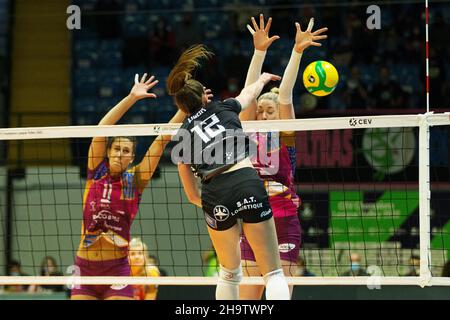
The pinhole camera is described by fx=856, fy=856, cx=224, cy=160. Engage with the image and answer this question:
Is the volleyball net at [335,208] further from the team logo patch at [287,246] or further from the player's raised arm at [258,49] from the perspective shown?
the player's raised arm at [258,49]

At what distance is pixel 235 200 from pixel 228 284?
0.74 metres

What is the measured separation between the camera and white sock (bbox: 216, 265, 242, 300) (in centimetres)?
661

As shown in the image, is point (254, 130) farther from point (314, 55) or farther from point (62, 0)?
point (62, 0)

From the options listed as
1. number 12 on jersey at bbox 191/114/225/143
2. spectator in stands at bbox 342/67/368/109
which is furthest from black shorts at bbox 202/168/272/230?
spectator in stands at bbox 342/67/368/109

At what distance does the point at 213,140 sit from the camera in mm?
6402

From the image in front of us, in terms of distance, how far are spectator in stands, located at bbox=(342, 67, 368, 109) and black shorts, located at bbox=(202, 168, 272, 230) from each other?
10090mm

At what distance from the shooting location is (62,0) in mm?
18516

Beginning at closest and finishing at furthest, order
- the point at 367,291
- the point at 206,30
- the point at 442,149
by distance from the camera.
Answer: the point at 367,291 < the point at 442,149 < the point at 206,30

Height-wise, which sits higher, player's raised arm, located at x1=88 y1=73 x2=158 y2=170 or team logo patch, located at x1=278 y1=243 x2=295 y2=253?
player's raised arm, located at x1=88 y1=73 x2=158 y2=170

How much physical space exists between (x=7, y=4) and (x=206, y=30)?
4.72 m

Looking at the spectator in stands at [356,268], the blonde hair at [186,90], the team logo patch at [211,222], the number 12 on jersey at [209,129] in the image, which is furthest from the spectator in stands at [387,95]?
the team logo patch at [211,222]

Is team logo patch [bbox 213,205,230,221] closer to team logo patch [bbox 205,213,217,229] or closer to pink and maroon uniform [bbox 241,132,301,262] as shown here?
team logo patch [bbox 205,213,217,229]

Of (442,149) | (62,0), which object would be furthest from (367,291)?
(62,0)

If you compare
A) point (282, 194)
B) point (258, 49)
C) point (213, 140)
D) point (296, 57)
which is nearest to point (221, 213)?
point (213, 140)
